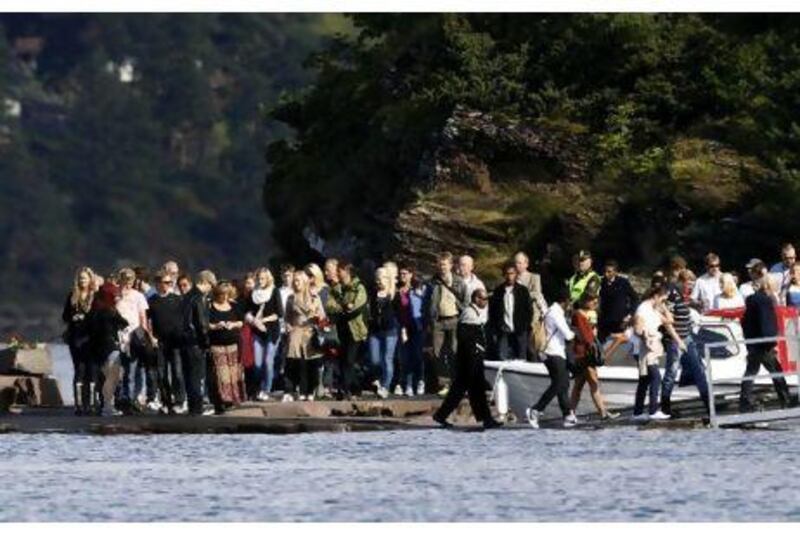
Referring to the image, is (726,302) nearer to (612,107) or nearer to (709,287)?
(709,287)

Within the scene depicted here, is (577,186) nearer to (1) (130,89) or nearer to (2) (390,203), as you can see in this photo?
(2) (390,203)

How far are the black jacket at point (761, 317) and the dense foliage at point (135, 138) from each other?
117 metres

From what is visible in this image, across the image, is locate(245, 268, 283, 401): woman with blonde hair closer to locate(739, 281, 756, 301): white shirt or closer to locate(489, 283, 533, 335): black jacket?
locate(489, 283, 533, 335): black jacket

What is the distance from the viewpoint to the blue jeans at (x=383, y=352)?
133 feet

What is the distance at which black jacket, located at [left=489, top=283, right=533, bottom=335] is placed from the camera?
39.0 metres

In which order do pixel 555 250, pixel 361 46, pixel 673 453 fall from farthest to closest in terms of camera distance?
pixel 361 46
pixel 555 250
pixel 673 453

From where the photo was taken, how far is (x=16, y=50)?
629 ft

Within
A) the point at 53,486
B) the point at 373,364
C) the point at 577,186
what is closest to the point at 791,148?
the point at 577,186

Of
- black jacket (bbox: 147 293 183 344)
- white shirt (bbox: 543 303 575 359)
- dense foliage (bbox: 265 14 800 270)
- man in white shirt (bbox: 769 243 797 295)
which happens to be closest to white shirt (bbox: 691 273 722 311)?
man in white shirt (bbox: 769 243 797 295)

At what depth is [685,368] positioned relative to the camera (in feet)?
118

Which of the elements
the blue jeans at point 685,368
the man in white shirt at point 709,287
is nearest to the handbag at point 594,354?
the blue jeans at point 685,368

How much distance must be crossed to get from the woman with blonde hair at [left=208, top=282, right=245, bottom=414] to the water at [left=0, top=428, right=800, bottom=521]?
5.70 ft

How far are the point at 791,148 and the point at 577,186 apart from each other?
130 inches

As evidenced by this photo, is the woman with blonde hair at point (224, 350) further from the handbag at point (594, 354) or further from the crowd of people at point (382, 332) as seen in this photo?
the handbag at point (594, 354)
